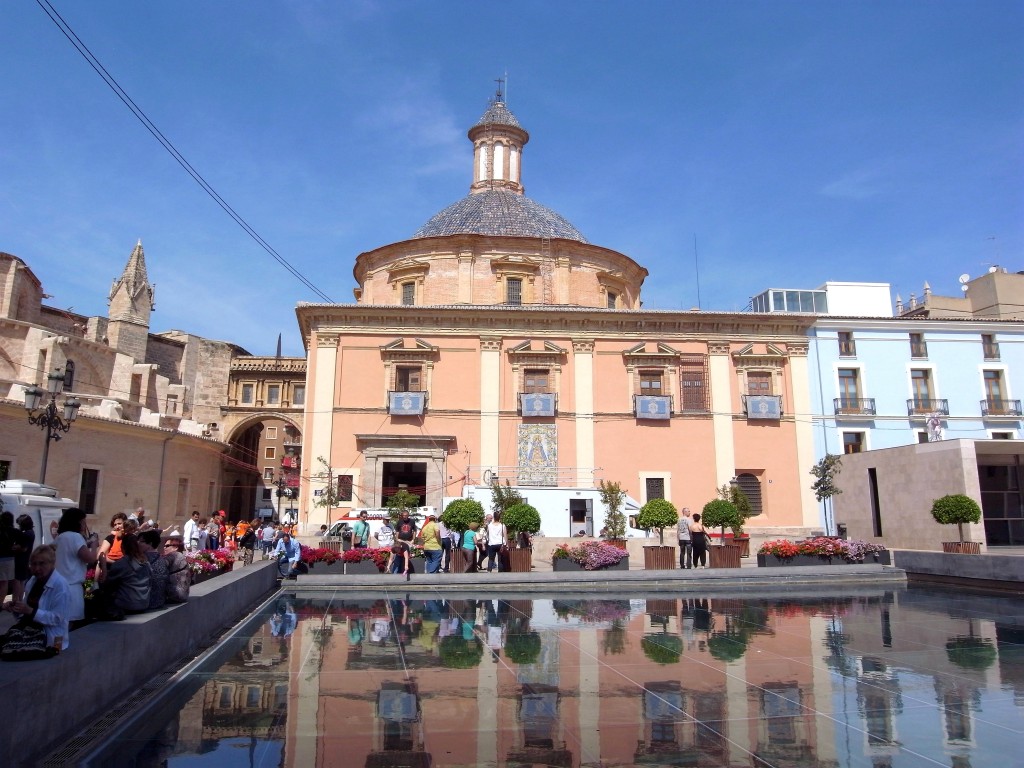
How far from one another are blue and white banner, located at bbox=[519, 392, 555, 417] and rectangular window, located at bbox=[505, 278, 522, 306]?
5.49 metres

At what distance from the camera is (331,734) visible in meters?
5.06

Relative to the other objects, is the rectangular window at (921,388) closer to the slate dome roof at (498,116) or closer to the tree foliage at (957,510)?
the tree foliage at (957,510)

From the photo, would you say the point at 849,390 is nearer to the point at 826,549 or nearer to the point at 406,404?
the point at 826,549

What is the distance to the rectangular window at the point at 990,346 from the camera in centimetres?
3134

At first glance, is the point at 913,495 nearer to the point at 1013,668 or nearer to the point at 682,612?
the point at 682,612

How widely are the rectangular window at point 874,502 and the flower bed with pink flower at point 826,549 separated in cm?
772

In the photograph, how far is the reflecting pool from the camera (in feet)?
15.5

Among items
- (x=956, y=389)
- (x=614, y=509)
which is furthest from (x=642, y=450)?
(x=956, y=389)

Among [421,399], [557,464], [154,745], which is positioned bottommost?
[154,745]

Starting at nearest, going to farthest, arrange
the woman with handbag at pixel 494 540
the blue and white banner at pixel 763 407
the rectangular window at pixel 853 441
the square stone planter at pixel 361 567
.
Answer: the square stone planter at pixel 361 567
the woman with handbag at pixel 494 540
the blue and white banner at pixel 763 407
the rectangular window at pixel 853 441

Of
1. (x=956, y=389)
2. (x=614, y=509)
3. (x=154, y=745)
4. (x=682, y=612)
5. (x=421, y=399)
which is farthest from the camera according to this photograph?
(x=956, y=389)

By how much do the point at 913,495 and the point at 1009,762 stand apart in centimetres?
2127

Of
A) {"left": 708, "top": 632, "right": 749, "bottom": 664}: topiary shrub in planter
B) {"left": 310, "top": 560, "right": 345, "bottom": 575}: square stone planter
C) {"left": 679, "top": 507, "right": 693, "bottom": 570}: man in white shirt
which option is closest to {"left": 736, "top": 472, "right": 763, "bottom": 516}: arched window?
{"left": 679, "top": 507, "right": 693, "bottom": 570}: man in white shirt

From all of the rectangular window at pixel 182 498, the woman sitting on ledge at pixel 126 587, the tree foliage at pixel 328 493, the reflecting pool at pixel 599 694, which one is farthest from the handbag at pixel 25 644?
the rectangular window at pixel 182 498
